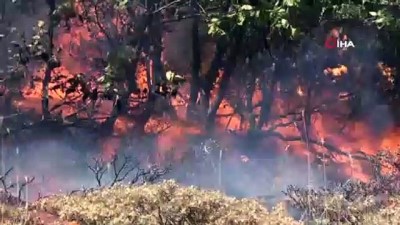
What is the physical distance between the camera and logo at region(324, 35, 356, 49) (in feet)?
23.1

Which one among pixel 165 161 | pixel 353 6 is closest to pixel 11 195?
pixel 165 161

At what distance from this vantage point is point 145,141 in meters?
6.86

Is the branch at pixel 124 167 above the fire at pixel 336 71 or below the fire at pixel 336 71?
below

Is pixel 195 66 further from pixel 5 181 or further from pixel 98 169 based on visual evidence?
pixel 5 181

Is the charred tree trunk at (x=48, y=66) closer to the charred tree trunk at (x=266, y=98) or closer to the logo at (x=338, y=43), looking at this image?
the charred tree trunk at (x=266, y=98)

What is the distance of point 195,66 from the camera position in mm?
6988

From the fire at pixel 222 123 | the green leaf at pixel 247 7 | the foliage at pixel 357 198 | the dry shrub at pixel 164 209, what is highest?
the green leaf at pixel 247 7

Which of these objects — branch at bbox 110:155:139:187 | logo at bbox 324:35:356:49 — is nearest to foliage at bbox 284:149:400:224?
logo at bbox 324:35:356:49

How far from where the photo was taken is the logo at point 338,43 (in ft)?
23.1

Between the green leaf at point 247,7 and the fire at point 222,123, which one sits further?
the fire at point 222,123

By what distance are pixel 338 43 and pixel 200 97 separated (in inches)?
53.2

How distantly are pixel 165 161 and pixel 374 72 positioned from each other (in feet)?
6.87

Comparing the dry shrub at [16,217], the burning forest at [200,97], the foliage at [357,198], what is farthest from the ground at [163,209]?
the burning forest at [200,97]

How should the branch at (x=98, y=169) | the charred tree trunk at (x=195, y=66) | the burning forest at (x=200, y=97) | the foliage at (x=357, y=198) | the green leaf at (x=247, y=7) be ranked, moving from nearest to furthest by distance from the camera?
1. the foliage at (x=357, y=198)
2. the green leaf at (x=247, y=7)
3. the branch at (x=98, y=169)
4. the burning forest at (x=200, y=97)
5. the charred tree trunk at (x=195, y=66)
